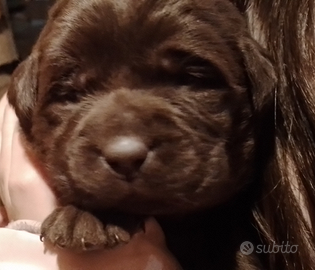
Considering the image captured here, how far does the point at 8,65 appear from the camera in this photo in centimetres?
240

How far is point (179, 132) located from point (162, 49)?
15 centimetres

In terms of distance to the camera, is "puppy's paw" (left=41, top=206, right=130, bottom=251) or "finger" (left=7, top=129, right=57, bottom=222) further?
"finger" (left=7, top=129, right=57, bottom=222)

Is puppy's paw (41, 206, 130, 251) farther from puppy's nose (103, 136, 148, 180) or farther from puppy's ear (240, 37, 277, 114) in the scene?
puppy's ear (240, 37, 277, 114)

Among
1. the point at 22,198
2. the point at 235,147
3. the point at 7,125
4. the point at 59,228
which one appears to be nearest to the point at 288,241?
the point at 235,147

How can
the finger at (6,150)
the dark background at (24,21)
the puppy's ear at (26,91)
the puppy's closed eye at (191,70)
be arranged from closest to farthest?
the puppy's closed eye at (191,70) → the puppy's ear at (26,91) → the finger at (6,150) → the dark background at (24,21)

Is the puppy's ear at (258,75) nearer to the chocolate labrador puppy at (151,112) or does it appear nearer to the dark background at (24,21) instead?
the chocolate labrador puppy at (151,112)

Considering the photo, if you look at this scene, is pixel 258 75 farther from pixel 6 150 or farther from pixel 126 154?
pixel 6 150

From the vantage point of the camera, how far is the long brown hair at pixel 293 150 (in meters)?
1.08

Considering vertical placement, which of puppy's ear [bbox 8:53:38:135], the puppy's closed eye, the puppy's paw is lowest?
the puppy's paw

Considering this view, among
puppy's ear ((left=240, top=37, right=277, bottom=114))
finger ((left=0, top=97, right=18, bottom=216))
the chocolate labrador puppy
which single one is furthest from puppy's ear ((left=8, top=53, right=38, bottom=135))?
puppy's ear ((left=240, top=37, right=277, bottom=114))

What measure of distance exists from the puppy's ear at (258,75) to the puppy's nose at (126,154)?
26 centimetres

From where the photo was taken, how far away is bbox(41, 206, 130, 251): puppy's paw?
1013mm

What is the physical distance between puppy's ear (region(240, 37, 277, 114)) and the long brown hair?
0.02m

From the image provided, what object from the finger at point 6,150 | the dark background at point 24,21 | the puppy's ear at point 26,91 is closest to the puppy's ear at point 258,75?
the puppy's ear at point 26,91
